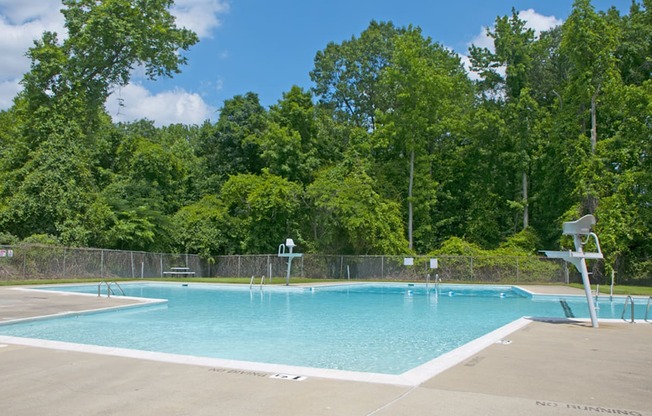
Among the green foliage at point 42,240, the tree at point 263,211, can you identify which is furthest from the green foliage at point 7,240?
the tree at point 263,211

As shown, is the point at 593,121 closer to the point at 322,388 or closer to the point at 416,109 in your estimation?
the point at 416,109

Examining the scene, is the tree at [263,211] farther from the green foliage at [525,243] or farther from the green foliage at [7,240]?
the green foliage at [525,243]

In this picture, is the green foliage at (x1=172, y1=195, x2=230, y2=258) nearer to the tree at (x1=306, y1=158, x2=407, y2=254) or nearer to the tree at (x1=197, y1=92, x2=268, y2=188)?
the tree at (x1=197, y1=92, x2=268, y2=188)

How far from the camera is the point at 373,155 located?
39.8 m

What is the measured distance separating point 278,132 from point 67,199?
1436cm

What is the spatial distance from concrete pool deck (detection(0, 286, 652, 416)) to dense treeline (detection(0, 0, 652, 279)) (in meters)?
24.3

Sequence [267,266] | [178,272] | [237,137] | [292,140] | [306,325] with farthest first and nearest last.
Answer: [237,137], [292,140], [178,272], [267,266], [306,325]

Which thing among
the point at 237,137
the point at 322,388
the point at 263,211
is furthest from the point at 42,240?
the point at 322,388

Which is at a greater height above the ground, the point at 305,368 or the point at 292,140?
the point at 292,140

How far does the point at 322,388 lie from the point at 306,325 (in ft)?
26.8

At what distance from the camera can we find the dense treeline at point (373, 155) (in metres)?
30.4

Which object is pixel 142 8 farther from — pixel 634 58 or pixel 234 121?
pixel 634 58

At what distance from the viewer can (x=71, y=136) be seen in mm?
32438

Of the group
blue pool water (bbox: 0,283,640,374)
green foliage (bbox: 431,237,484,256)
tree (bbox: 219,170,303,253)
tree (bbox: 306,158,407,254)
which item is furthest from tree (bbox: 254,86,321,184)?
blue pool water (bbox: 0,283,640,374)
